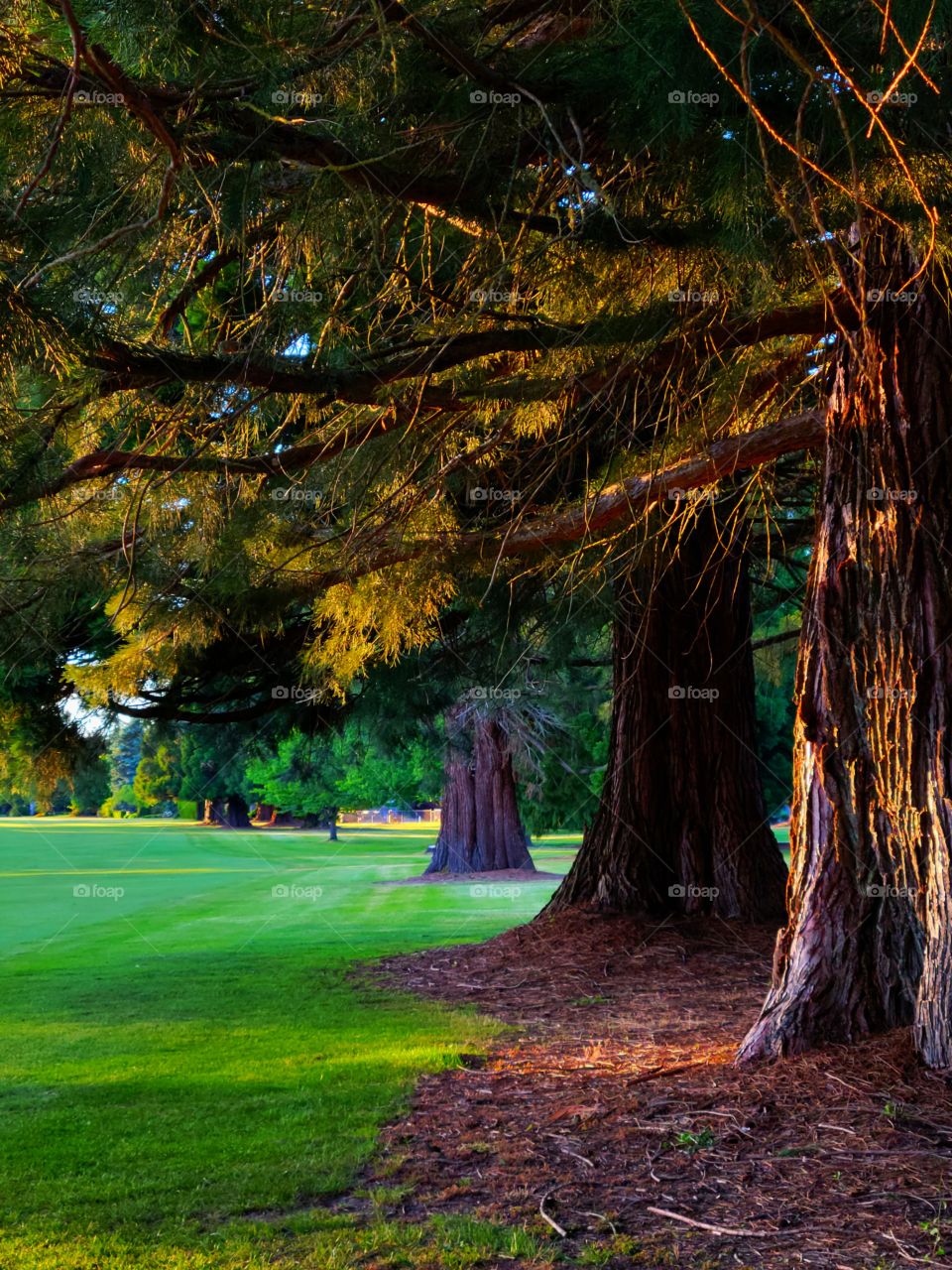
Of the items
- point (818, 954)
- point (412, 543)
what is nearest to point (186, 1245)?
point (818, 954)

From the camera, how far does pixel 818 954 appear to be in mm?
5367

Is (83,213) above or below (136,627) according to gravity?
above

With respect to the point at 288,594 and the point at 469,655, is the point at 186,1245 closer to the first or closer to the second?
the point at 288,594

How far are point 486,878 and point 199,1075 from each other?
18094 mm

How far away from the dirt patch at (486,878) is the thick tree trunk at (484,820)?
44cm

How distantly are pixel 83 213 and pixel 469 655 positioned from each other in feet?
22.8

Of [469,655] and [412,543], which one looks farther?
[469,655]

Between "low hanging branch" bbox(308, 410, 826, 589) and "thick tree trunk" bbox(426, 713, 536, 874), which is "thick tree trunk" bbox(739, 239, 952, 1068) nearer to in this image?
"low hanging branch" bbox(308, 410, 826, 589)

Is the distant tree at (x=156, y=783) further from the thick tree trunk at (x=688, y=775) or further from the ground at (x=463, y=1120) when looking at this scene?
the ground at (x=463, y=1120)

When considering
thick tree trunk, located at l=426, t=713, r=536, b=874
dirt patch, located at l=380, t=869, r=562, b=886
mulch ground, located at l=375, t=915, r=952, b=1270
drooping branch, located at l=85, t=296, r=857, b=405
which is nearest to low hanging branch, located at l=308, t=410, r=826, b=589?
drooping branch, located at l=85, t=296, r=857, b=405

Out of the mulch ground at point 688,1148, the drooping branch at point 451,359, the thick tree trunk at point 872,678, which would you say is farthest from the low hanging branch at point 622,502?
the mulch ground at point 688,1148

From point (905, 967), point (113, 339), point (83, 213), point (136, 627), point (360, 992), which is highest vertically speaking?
point (83, 213)

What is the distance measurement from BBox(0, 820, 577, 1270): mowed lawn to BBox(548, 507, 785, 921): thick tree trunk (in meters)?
2.67

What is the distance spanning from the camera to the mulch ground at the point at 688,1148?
3.59 m
